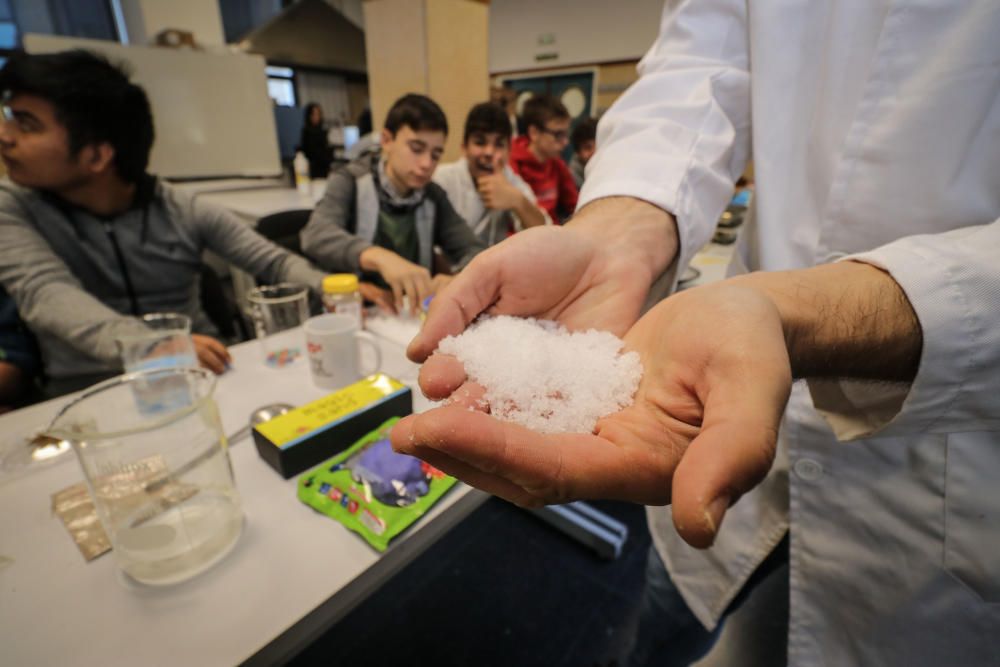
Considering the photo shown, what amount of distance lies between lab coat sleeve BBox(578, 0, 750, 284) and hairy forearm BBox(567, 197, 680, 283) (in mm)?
14

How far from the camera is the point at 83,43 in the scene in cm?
291

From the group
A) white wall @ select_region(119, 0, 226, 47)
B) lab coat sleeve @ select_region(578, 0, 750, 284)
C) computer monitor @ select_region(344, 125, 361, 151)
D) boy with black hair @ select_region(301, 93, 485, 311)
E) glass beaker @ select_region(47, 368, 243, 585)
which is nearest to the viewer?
glass beaker @ select_region(47, 368, 243, 585)

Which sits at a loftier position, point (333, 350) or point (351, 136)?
point (351, 136)

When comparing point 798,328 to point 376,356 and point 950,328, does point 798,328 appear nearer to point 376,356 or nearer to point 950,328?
point 950,328

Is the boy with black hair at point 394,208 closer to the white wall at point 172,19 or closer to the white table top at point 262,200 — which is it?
the white table top at point 262,200

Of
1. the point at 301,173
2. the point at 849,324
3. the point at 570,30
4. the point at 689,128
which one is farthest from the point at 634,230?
the point at 570,30

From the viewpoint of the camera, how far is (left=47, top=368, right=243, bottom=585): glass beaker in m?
0.56

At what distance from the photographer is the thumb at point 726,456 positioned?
1.04ft

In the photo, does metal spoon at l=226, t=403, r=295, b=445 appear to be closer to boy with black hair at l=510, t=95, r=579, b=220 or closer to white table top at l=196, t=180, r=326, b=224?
white table top at l=196, t=180, r=326, b=224

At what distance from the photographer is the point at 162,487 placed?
2.09 feet

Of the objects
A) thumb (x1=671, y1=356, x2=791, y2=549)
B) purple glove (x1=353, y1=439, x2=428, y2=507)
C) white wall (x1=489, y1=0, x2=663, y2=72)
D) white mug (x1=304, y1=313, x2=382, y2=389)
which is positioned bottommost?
purple glove (x1=353, y1=439, x2=428, y2=507)

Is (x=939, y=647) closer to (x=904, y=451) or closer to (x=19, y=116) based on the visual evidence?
(x=904, y=451)

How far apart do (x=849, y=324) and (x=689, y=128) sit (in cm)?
50

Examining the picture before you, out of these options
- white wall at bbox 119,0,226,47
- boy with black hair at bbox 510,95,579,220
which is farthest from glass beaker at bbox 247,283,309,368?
white wall at bbox 119,0,226,47
